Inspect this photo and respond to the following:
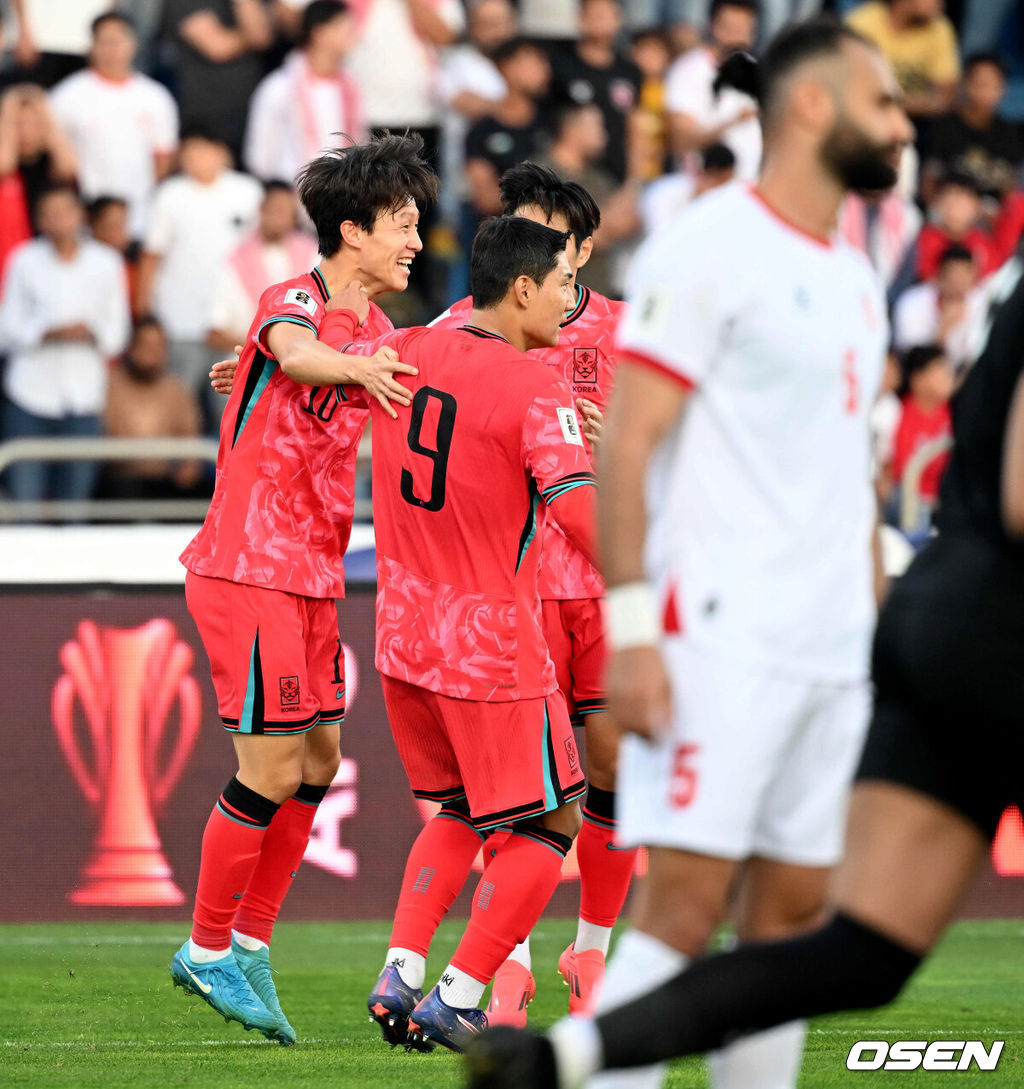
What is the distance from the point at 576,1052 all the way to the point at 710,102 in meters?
9.65

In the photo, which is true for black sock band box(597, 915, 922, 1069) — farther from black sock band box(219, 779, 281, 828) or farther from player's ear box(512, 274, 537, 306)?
black sock band box(219, 779, 281, 828)

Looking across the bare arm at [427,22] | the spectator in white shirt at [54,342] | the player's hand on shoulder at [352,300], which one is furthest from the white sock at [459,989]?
the bare arm at [427,22]

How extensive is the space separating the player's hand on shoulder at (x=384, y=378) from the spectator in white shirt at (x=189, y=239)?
18.9 ft

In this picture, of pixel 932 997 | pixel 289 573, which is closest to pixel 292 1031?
pixel 289 573

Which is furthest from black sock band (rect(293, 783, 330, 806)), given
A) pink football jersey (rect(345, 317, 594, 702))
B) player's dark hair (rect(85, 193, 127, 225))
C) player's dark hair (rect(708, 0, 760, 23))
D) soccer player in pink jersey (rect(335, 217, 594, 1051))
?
player's dark hair (rect(708, 0, 760, 23))

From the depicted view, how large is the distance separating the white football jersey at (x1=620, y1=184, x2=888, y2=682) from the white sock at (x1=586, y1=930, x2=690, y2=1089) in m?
0.53

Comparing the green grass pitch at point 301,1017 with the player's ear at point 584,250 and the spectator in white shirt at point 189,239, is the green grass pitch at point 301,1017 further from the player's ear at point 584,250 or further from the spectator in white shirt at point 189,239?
the spectator in white shirt at point 189,239

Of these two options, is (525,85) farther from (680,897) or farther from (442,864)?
(680,897)

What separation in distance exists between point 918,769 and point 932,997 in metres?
3.82

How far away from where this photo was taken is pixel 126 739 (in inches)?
322

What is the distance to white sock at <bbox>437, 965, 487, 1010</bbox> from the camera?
16.7ft

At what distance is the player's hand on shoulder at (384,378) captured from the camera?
5227 mm

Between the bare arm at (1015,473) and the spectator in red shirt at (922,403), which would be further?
the spectator in red shirt at (922,403)

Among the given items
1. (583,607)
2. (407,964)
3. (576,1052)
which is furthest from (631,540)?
(583,607)
